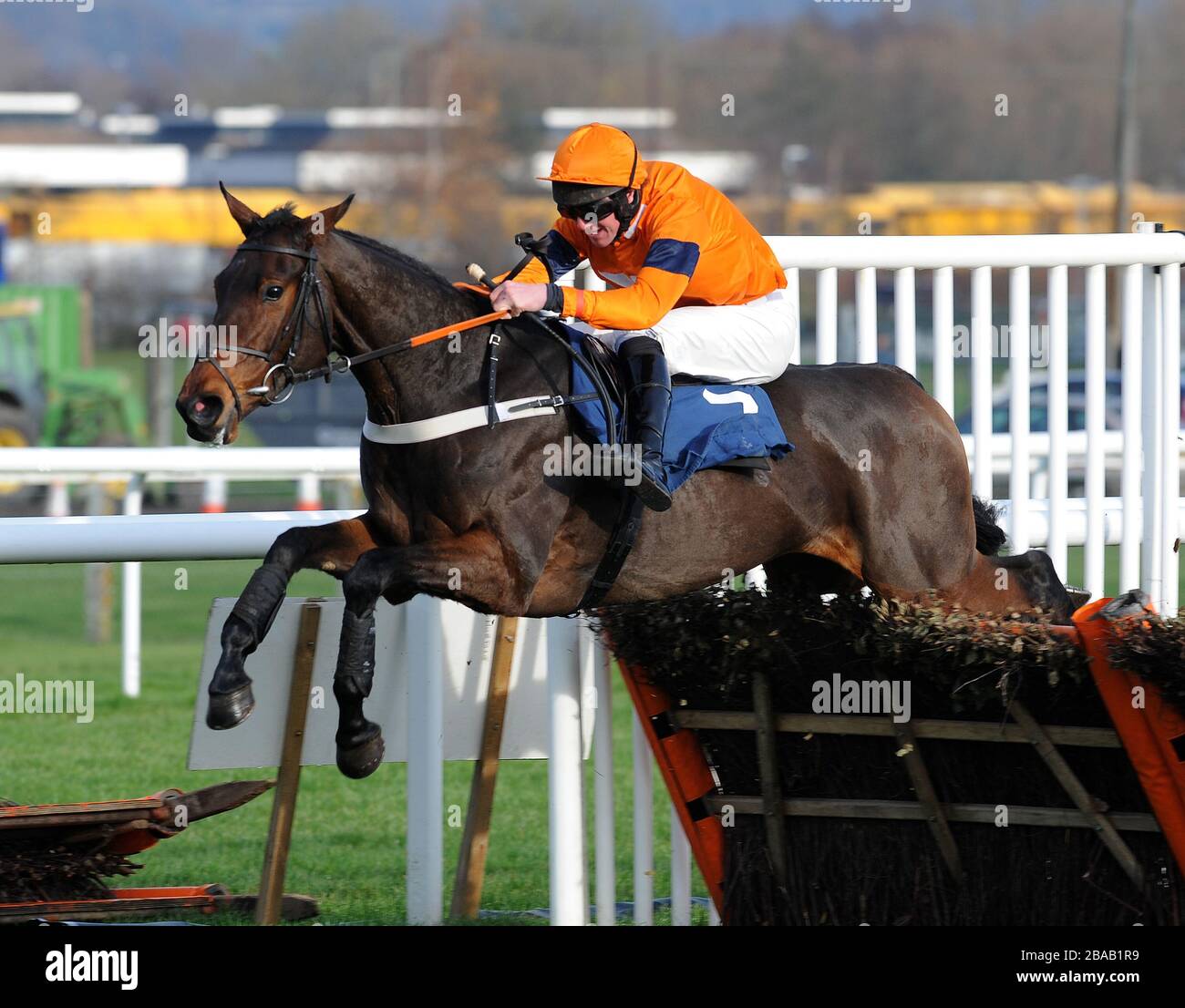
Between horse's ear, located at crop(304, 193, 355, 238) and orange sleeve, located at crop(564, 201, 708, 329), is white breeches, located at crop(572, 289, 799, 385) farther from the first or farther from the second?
horse's ear, located at crop(304, 193, 355, 238)

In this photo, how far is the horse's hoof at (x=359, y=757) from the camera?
14.9 ft

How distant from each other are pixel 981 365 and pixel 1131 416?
54 cm

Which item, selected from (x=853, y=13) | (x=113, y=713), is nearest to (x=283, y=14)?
(x=853, y=13)

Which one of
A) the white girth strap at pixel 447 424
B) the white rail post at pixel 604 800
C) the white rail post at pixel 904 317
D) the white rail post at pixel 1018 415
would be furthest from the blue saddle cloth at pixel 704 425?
the white rail post at pixel 1018 415

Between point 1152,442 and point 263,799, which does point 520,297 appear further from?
point 263,799

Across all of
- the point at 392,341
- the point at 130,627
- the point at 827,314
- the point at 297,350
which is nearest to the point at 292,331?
the point at 297,350

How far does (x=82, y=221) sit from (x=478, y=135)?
465 inches

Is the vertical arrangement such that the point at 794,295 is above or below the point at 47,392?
below

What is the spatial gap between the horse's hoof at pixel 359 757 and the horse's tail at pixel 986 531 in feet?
6.40

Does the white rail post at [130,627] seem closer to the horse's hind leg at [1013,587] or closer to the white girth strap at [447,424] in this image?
the white girth strap at [447,424]

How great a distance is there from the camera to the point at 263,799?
7.66 metres

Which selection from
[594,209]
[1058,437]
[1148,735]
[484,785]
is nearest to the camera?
[1148,735]

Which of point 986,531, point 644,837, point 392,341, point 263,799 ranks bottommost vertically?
point 263,799

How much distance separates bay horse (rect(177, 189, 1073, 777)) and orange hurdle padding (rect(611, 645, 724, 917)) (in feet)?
0.97
